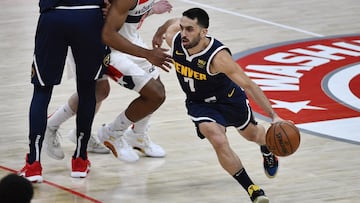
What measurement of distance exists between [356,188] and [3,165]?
282 centimetres

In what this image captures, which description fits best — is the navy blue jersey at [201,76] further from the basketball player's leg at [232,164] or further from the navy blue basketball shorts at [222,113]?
the basketball player's leg at [232,164]

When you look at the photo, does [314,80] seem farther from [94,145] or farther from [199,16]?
[199,16]

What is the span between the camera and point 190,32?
7.31 metres

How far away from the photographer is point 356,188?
764 centimetres

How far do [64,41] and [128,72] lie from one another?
2.45ft

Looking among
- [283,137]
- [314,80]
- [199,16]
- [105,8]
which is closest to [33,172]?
[105,8]

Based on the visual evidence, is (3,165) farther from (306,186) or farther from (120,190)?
(306,186)

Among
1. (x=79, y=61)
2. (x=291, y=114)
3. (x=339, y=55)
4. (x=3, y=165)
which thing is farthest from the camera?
(x=339, y=55)

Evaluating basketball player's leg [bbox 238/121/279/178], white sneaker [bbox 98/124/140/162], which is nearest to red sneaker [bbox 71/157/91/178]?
white sneaker [bbox 98/124/140/162]

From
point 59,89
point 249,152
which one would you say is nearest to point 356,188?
point 249,152

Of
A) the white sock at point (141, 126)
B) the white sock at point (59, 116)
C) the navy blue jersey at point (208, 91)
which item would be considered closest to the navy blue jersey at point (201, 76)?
the navy blue jersey at point (208, 91)

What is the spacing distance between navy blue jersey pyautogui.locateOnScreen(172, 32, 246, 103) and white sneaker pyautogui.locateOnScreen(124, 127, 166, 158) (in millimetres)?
966

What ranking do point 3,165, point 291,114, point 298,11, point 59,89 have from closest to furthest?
1. point 3,165
2. point 291,114
3. point 59,89
4. point 298,11

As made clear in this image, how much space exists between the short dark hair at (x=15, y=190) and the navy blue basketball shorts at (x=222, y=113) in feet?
10.5
